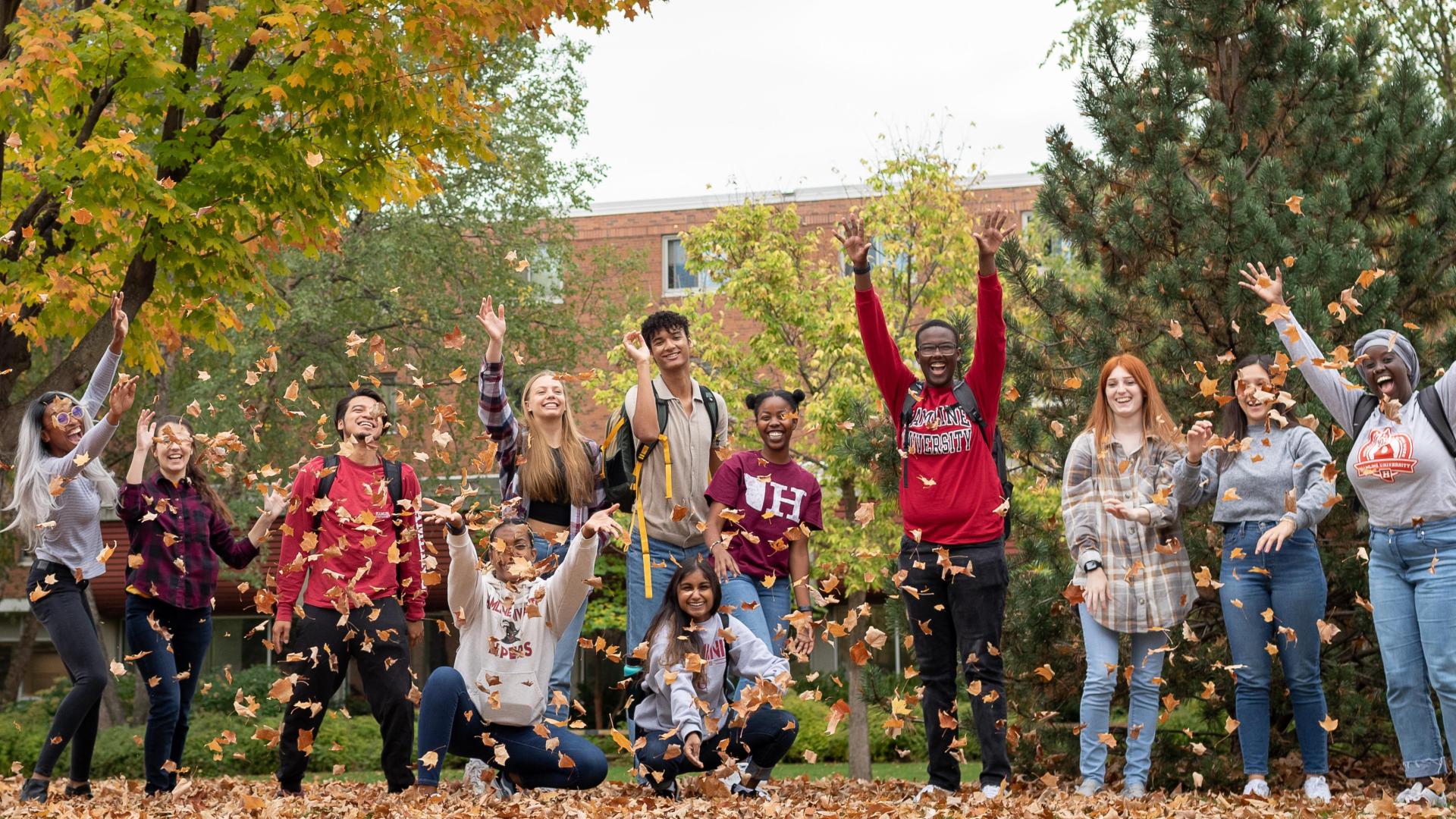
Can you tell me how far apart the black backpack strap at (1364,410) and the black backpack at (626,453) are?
3.39 m

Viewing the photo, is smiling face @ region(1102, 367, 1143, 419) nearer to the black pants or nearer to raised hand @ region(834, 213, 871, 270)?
raised hand @ region(834, 213, 871, 270)

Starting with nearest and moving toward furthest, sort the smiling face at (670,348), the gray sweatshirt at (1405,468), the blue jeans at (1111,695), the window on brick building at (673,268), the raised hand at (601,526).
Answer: the raised hand at (601,526)
the gray sweatshirt at (1405,468)
the blue jeans at (1111,695)
the smiling face at (670,348)
the window on brick building at (673,268)

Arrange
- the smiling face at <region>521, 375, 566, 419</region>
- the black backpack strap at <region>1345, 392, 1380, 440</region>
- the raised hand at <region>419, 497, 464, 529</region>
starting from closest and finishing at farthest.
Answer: the raised hand at <region>419, 497, 464, 529</region>, the black backpack strap at <region>1345, 392, 1380, 440</region>, the smiling face at <region>521, 375, 566, 419</region>

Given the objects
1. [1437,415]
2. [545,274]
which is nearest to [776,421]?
[1437,415]

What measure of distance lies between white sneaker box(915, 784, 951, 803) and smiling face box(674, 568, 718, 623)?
1315 mm

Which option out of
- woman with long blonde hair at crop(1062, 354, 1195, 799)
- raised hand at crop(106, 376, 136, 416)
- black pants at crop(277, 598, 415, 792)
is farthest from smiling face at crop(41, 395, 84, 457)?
woman with long blonde hair at crop(1062, 354, 1195, 799)

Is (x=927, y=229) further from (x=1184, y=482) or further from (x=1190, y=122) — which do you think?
(x=1184, y=482)

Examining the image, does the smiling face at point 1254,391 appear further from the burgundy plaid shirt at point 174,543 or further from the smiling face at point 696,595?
the burgundy plaid shirt at point 174,543

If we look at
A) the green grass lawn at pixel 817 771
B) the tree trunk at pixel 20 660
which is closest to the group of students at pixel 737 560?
the green grass lawn at pixel 817 771

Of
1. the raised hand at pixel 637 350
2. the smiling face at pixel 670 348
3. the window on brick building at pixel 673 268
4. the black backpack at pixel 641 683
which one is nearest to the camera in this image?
the black backpack at pixel 641 683

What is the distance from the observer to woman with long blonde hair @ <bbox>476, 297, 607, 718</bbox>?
768cm

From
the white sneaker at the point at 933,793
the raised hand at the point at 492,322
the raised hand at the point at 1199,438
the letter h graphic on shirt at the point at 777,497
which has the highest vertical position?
the raised hand at the point at 492,322

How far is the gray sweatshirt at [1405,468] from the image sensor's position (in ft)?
21.2

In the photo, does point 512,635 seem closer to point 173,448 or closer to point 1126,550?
point 173,448
